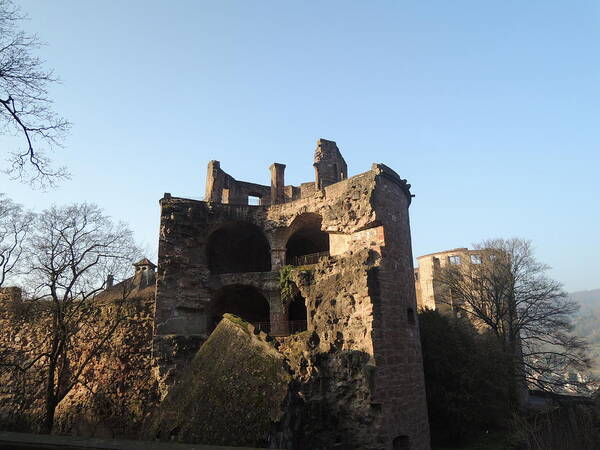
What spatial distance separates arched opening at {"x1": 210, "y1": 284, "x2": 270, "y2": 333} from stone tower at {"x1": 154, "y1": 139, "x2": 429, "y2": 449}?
0.05 m

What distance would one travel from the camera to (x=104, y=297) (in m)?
19.5

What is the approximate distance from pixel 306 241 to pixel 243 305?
14.8ft

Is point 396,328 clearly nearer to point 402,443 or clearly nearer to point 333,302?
point 333,302

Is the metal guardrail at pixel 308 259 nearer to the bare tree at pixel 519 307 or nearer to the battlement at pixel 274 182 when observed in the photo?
the battlement at pixel 274 182

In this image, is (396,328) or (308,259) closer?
(396,328)

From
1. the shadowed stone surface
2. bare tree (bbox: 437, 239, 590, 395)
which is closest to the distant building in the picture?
bare tree (bbox: 437, 239, 590, 395)

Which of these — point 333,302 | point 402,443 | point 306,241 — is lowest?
point 402,443

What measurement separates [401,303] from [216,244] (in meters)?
9.93

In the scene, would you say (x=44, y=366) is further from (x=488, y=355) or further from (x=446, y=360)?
(x=488, y=355)

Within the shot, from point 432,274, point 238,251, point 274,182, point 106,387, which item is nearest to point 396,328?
point 238,251

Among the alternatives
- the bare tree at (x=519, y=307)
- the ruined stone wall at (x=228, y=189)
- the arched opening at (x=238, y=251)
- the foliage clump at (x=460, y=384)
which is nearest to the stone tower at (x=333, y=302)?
the arched opening at (x=238, y=251)

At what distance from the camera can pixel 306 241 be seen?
20844 millimetres

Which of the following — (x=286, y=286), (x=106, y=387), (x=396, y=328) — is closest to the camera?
(x=396, y=328)

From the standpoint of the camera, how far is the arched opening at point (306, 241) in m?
Result: 17.8
